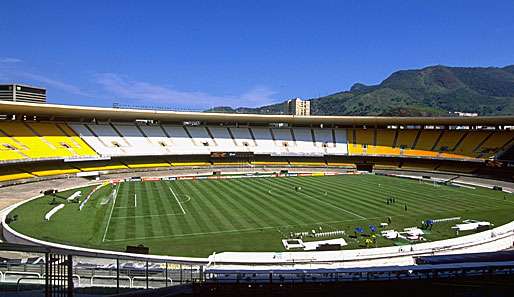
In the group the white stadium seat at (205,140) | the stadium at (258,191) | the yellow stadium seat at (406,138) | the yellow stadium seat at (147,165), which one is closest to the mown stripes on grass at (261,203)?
the stadium at (258,191)

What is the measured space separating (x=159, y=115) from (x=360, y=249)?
157ft

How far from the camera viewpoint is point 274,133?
75.2m

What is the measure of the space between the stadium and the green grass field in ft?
0.55

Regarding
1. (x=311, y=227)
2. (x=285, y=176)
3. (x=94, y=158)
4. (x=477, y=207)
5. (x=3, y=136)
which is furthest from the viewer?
(x=285, y=176)

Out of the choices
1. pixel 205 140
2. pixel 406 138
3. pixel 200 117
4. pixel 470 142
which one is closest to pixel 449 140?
pixel 470 142

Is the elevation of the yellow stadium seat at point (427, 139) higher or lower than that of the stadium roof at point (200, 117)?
lower

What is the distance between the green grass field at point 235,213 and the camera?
24297mm

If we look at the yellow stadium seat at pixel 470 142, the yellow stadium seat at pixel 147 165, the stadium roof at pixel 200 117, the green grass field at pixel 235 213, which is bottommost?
the green grass field at pixel 235 213

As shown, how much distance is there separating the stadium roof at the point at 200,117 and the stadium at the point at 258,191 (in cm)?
29

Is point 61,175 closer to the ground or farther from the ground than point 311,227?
farther from the ground

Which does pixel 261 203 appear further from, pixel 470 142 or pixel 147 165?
pixel 470 142

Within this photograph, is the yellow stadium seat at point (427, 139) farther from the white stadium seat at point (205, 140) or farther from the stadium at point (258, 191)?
the white stadium seat at point (205, 140)

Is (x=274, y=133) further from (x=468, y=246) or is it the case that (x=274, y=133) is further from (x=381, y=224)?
(x=468, y=246)

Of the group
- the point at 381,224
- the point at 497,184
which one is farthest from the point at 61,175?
the point at 497,184
